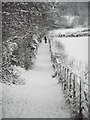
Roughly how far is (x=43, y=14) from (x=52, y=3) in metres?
0.58

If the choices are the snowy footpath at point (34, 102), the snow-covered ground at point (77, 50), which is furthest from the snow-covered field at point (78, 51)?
the snowy footpath at point (34, 102)

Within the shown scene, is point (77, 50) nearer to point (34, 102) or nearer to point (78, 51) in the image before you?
point (78, 51)

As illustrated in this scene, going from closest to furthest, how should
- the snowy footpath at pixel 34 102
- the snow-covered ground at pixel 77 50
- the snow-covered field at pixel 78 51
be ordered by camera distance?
the snowy footpath at pixel 34 102, the snow-covered ground at pixel 77 50, the snow-covered field at pixel 78 51

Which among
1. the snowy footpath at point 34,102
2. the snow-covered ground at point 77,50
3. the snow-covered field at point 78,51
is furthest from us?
the snow-covered field at point 78,51

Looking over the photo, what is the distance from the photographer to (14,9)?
411 inches

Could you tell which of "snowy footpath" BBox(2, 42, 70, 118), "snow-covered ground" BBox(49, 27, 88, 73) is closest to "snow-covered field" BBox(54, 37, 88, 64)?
"snow-covered ground" BBox(49, 27, 88, 73)

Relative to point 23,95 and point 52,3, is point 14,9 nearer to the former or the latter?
point 52,3

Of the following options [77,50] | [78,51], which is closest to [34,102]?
[78,51]

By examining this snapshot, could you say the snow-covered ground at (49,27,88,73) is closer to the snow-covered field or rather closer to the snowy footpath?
the snow-covered field

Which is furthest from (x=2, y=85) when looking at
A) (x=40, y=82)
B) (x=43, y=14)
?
(x=40, y=82)

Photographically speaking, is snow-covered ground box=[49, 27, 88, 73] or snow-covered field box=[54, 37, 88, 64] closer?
snow-covered ground box=[49, 27, 88, 73]

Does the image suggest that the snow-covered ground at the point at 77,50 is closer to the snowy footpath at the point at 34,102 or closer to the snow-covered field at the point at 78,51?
the snow-covered field at the point at 78,51

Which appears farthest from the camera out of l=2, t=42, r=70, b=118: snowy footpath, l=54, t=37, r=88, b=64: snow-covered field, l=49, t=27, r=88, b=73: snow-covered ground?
l=54, t=37, r=88, b=64: snow-covered field

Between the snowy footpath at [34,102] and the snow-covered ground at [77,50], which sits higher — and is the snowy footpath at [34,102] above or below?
above
